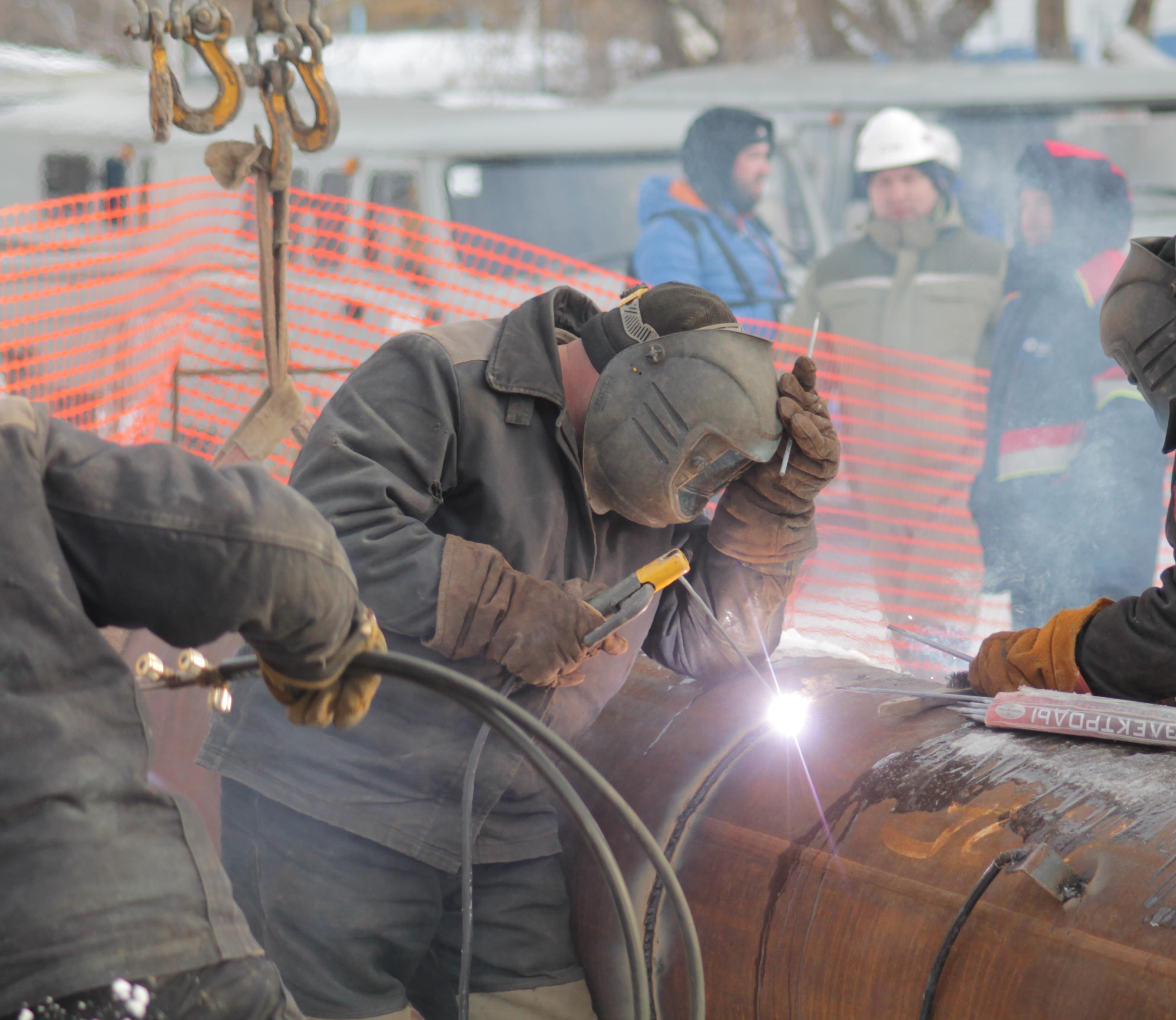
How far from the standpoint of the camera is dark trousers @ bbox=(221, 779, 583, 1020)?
212 centimetres

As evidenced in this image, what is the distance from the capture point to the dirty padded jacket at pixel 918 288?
5461mm

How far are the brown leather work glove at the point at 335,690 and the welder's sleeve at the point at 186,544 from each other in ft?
0.28

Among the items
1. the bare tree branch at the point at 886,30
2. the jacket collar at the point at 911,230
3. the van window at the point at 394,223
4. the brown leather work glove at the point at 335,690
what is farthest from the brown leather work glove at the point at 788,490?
the bare tree branch at the point at 886,30

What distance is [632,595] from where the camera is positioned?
Answer: 6.67ft

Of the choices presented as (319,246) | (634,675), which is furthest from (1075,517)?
(319,246)

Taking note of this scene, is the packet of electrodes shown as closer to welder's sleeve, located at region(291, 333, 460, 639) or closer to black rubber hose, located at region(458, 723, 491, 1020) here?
black rubber hose, located at region(458, 723, 491, 1020)

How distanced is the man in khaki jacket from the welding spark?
3106mm

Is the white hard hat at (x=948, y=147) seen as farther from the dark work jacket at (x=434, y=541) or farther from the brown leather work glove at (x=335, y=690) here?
the brown leather work glove at (x=335, y=690)

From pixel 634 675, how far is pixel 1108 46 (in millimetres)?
16229

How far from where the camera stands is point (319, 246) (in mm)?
7441

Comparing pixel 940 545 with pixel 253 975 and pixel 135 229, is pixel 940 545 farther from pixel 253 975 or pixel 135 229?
pixel 135 229

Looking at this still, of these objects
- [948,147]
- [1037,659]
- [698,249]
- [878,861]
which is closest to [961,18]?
[948,147]

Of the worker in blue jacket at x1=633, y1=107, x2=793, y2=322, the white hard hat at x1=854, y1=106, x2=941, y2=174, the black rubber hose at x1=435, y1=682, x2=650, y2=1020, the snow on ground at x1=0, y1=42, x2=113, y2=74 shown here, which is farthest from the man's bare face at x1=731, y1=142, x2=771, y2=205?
the snow on ground at x1=0, y1=42, x2=113, y2=74

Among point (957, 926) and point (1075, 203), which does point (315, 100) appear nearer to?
point (957, 926)
